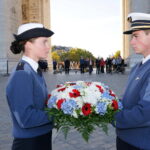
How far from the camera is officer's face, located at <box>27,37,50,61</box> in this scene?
7.89 ft

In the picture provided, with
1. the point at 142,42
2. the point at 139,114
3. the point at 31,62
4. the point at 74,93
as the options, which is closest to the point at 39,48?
the point at 31,62

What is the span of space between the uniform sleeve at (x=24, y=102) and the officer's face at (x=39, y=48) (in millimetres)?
251

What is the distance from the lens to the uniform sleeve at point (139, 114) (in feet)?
6.64

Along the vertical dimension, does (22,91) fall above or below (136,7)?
below

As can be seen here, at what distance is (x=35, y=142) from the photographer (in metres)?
2.36

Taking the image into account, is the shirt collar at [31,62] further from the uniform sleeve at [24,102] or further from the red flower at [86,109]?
the red flower at [86,109]

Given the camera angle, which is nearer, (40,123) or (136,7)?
(40,123)

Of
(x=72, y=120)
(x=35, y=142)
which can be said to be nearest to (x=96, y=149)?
(x=35, y=142)

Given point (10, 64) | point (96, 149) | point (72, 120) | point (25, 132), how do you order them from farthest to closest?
point (10, 64), point (96, 149), point (25, 132), point (72, 120)

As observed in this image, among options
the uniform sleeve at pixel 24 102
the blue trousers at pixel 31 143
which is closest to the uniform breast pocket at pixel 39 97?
the uniform sleeve at pixel 24 102

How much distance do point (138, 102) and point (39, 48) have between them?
88cm

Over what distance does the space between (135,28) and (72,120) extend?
87 centimetres

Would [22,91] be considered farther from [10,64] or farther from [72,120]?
[10,64]

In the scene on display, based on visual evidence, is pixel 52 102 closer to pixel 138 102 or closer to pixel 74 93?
pixel 74 93
